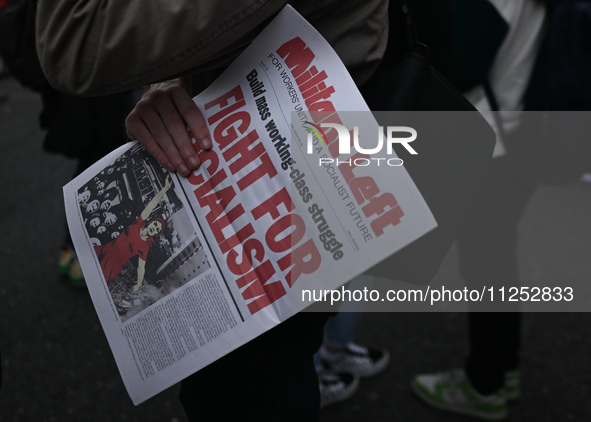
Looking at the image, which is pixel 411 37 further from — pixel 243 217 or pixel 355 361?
pixel 355 361

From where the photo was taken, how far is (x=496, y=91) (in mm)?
1288

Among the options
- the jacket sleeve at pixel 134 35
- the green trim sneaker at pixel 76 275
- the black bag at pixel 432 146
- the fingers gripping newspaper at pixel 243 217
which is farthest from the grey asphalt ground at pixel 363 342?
the jacket sleeve at pixel 134 35

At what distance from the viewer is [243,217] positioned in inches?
29.4

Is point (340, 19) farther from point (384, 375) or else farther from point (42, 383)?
point (42, 383)

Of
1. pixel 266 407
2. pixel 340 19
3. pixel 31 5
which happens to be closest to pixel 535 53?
pixel 340 19

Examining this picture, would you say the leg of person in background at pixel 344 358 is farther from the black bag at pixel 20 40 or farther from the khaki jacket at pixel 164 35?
the black bag at pixel 20 40

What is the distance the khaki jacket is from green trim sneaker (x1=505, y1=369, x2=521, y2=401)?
123 centimetres

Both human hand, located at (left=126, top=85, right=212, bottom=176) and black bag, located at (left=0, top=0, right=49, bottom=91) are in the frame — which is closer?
human hand, located at (left=126, top=85, right=212, bottom=176)

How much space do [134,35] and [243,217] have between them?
284mm

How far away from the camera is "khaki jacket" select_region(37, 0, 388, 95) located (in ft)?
2.07

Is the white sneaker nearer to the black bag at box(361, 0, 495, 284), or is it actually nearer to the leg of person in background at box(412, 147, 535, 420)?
the leg of person in background at box(412, 147, 535, 420)

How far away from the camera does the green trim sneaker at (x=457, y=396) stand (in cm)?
155

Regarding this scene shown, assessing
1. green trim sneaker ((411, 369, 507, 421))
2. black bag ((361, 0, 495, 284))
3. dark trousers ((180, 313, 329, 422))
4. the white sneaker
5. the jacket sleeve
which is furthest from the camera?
→ the white sneaker

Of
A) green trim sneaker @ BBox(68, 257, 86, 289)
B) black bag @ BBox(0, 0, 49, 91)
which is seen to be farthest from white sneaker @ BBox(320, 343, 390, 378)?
black bag @ BBox(0, 0, 49, 91)
